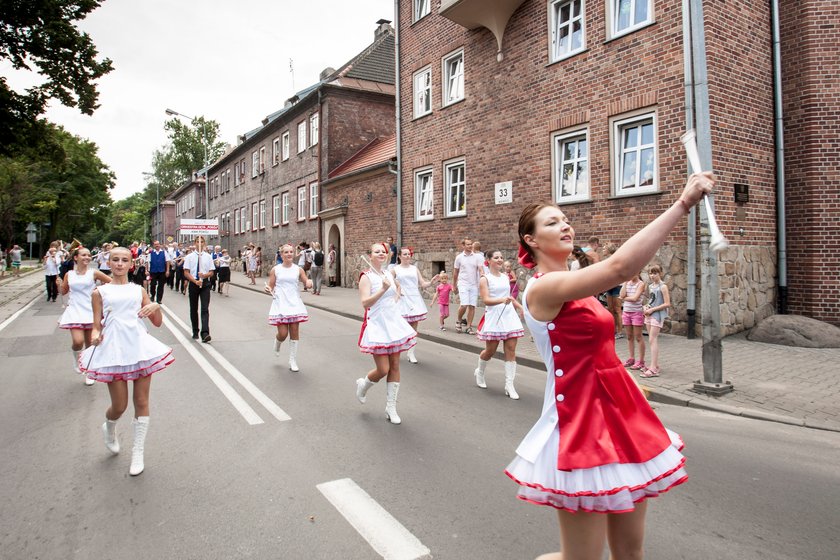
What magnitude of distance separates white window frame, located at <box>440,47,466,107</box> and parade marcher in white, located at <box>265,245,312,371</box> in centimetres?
969

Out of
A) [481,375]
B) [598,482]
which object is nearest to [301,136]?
[481,375]

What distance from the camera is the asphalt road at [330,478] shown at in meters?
3.27

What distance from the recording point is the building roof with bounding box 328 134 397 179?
75.8 feet

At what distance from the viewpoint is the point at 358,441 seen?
5.07 m

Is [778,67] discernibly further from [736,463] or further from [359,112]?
[359,112]

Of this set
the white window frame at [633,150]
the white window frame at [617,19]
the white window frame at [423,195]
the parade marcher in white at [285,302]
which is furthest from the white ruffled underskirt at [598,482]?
the white window frame at [423,195]

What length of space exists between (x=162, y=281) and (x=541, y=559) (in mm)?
18090

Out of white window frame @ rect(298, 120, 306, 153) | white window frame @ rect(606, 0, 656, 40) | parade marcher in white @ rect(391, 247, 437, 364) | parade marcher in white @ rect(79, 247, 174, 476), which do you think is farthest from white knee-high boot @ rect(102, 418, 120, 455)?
white window frame @ rect(298, 120, 306, 153)

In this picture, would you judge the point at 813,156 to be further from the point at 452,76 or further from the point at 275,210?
the point at 275,210

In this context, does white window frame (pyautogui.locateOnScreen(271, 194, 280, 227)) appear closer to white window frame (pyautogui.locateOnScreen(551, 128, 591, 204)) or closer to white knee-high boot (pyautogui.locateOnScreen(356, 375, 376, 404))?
white window frame (pyautogui.locateOnScreen(551, 128, 591, 204))

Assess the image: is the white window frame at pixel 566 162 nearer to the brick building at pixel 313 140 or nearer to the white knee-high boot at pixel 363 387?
the white knee-high boot at pixel 363 387

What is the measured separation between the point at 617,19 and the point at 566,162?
319cm

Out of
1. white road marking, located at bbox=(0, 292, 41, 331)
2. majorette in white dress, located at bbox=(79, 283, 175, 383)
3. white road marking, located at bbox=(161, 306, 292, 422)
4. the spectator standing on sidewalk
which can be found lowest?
white road marking, located at bbox=(161, 306, 292, 422)

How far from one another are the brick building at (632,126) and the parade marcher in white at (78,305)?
9.63 m
